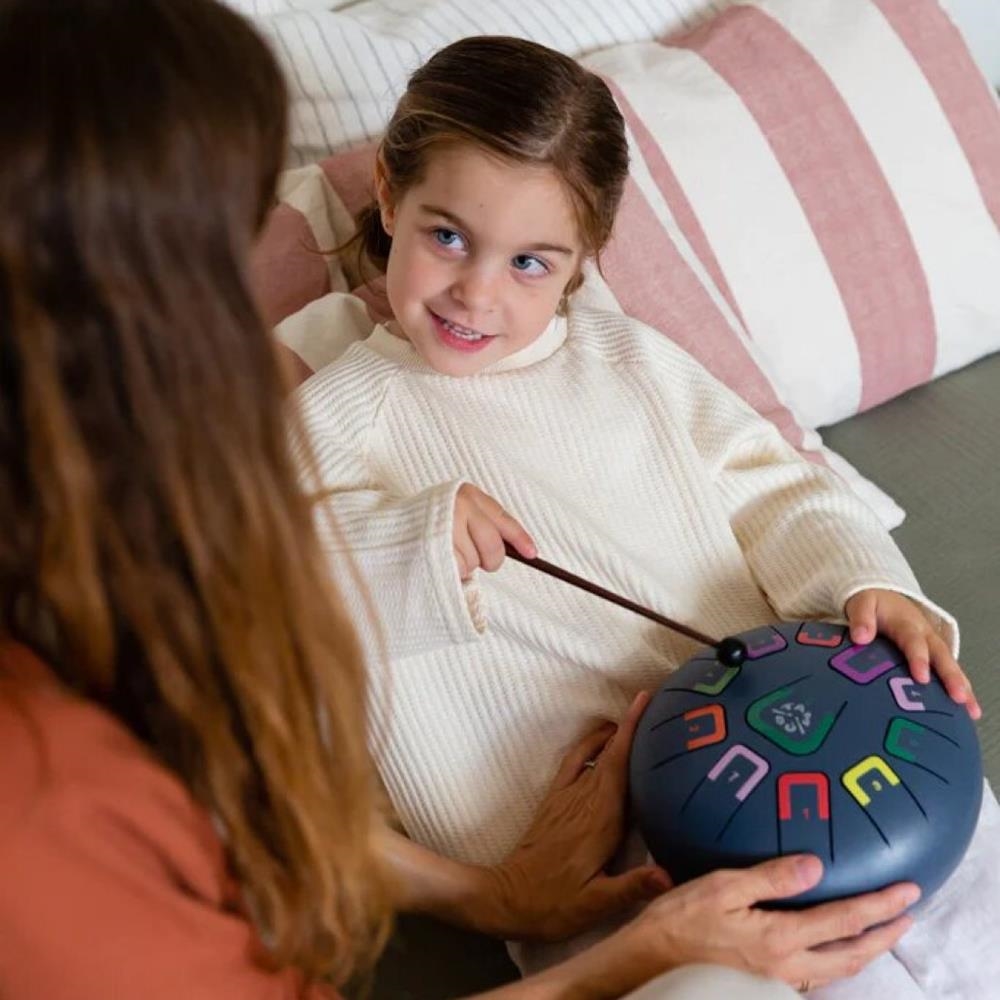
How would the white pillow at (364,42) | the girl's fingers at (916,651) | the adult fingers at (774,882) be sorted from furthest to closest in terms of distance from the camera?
1. the white pillow at (364,42)
2. the girl's fingers at (916,651)
3. the adult fingers at (774,882)

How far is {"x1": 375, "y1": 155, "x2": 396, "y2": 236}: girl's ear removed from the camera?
3.71 feet

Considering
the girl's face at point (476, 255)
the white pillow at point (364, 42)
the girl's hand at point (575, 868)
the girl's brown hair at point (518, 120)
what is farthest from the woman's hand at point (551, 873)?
the white pillow at point (364, 42)

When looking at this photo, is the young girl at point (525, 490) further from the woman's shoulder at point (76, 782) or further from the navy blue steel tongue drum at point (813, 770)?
the woman's shoulder at point (76, 782)

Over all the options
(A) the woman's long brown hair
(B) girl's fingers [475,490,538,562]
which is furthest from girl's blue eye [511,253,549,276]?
(A) the woman's long brown hair

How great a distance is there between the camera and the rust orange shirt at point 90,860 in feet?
1.99

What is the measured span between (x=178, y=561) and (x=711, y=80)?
104 centimetres

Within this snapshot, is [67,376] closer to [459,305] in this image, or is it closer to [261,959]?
[261,959]

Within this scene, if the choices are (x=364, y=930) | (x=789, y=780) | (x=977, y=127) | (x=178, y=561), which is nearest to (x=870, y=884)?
(x=789, y=780)

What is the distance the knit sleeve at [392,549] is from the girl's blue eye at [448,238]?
6.7 inches

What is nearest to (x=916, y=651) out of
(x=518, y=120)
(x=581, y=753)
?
(x=581, y=753)

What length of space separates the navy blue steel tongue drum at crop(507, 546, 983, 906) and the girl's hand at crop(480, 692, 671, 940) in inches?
1.9

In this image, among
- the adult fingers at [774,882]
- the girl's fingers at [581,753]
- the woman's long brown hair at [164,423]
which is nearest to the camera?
the woman's long brown hair at [164,423]

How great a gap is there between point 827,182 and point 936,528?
1.36ft

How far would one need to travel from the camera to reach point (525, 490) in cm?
111
